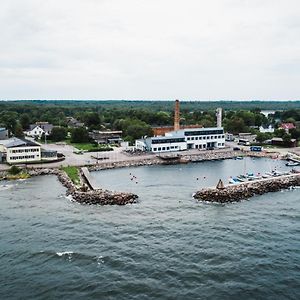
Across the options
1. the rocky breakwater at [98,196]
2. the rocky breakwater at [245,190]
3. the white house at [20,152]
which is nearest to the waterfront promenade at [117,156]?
Answer: the white house at [20,152]

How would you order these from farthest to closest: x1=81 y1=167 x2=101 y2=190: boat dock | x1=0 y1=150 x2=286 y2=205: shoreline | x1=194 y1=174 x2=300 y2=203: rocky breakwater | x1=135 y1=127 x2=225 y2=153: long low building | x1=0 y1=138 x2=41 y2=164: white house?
x1=135 y1=127 x2=225 y2=153: long low building → x1=0 y1=138 x2=41 y2=164: white house → x1=81 y1=167 x2=101 y2=190: boat dock → x1=194 y1=174 x2=300 y2=203: rocky breakwater → x1=0 y1=150 x2=286 y2=205: shoreline

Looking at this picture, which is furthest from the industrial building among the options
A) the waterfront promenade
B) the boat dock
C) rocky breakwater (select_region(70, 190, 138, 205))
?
rocky breakwater (select_region(70, 190, 138, 205))

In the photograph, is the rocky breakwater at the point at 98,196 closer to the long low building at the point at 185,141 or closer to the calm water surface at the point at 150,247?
the calm water surface at the point at 150,247

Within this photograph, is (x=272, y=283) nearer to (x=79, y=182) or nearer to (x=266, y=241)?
(x=266, y=241)

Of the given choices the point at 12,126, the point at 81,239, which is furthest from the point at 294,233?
the point at 12,126

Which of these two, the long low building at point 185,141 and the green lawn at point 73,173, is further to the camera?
the long low building at point 185,141

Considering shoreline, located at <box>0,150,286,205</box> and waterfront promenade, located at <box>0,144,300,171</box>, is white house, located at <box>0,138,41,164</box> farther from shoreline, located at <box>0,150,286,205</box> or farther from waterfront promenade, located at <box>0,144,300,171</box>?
shoreline, located at <box>0,150,286,205</box>

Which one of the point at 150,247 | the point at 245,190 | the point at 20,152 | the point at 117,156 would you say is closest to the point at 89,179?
the point at 20,152
